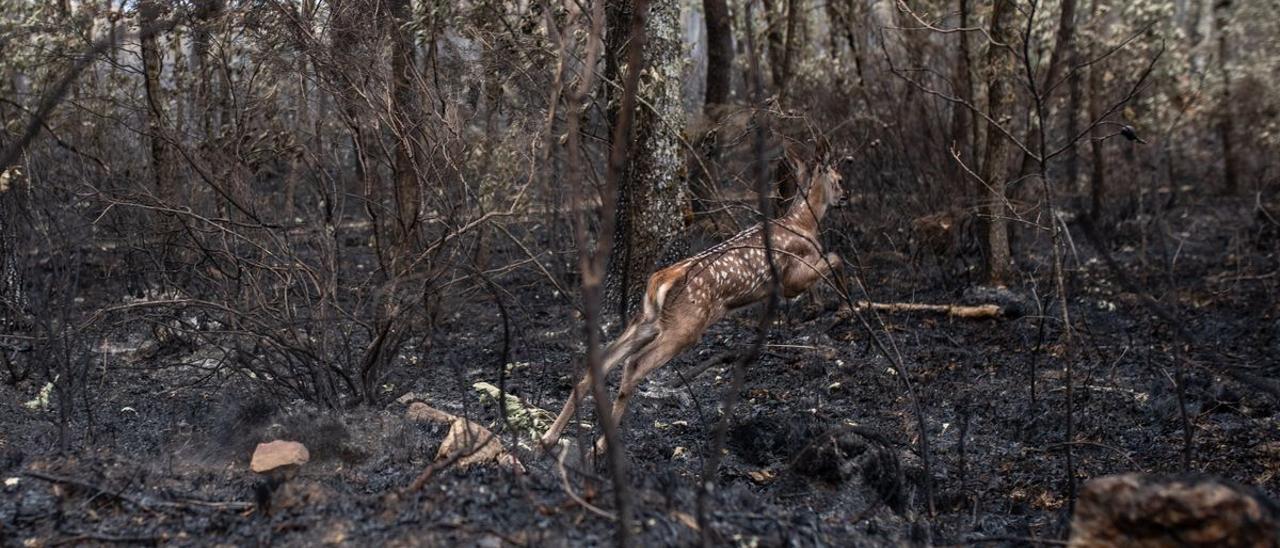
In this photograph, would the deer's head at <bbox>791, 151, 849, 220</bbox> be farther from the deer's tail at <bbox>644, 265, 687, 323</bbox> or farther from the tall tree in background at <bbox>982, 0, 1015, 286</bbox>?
the deer's tail at <bbox>644, 265, 687, 323</bbox>

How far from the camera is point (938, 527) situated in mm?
5480

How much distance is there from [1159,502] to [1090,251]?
37.0 ft

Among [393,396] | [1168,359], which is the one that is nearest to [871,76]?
[1168,359]

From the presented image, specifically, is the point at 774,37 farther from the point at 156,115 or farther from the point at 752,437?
the point at 752,437

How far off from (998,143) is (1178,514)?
7704 mm

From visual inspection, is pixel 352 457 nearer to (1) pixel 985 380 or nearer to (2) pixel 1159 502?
(2) pixel 1159 502

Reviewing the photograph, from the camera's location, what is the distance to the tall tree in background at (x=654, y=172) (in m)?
9.32

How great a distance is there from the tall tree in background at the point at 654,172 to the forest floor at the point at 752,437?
826 mm

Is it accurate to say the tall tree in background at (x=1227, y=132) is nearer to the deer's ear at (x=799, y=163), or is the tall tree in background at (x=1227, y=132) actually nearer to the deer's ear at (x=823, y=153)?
the deer's ear at (x=823, y=153)

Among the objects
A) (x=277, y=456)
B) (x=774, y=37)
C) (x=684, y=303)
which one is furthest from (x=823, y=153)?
(x=774, y=37)

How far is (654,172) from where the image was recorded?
9.62 m

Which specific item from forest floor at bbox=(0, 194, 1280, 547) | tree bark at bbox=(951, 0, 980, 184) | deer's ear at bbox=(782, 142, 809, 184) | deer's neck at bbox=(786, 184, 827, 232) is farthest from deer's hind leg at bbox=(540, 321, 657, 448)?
tree bark at bbox=(951, 0, 980, 184)

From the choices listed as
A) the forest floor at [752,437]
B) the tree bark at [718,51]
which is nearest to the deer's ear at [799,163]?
the forest floor at [752,437]

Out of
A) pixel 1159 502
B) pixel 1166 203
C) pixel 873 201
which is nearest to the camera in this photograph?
pixel 1159 502
